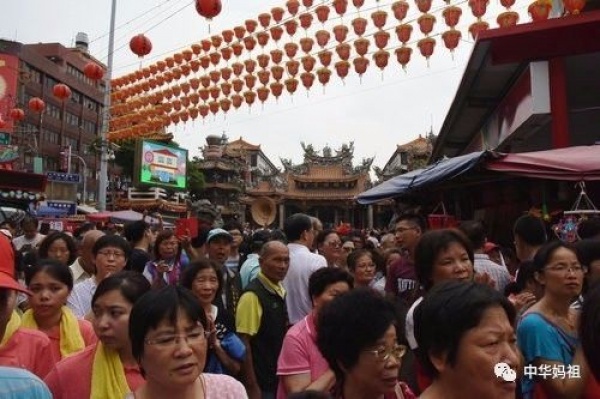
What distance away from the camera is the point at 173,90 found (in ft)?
38.8

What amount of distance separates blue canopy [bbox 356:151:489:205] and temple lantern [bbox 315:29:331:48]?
3109 mm

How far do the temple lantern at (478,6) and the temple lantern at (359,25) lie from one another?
164 centimetres

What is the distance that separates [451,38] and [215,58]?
4351 millimetres

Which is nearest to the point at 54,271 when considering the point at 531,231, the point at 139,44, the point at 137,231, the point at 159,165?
the point at 137,231

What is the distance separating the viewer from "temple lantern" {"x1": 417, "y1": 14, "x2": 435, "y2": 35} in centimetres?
870

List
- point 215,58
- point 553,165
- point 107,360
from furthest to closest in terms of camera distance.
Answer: point 215,58 < point 553,165 < point 107,360

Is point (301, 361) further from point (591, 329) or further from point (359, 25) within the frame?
point (359, 25)

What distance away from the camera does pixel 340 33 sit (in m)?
9.28

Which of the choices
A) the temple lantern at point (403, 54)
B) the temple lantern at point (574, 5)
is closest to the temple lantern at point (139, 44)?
the temple lantern at point (403, 54)

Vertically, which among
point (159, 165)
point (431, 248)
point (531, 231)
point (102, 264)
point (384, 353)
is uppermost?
point (159, 165)

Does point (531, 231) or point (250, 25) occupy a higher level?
point (250, 25)

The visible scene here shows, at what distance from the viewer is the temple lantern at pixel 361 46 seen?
30.2ft

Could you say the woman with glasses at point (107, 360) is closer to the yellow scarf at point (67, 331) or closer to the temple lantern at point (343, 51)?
the yellow scarf at point (67, 331)

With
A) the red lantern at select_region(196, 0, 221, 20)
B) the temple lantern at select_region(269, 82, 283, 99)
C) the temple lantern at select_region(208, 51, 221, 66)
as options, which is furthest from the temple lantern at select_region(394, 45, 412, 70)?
the temple lantern at select_region(208, 51, 221, 66)
